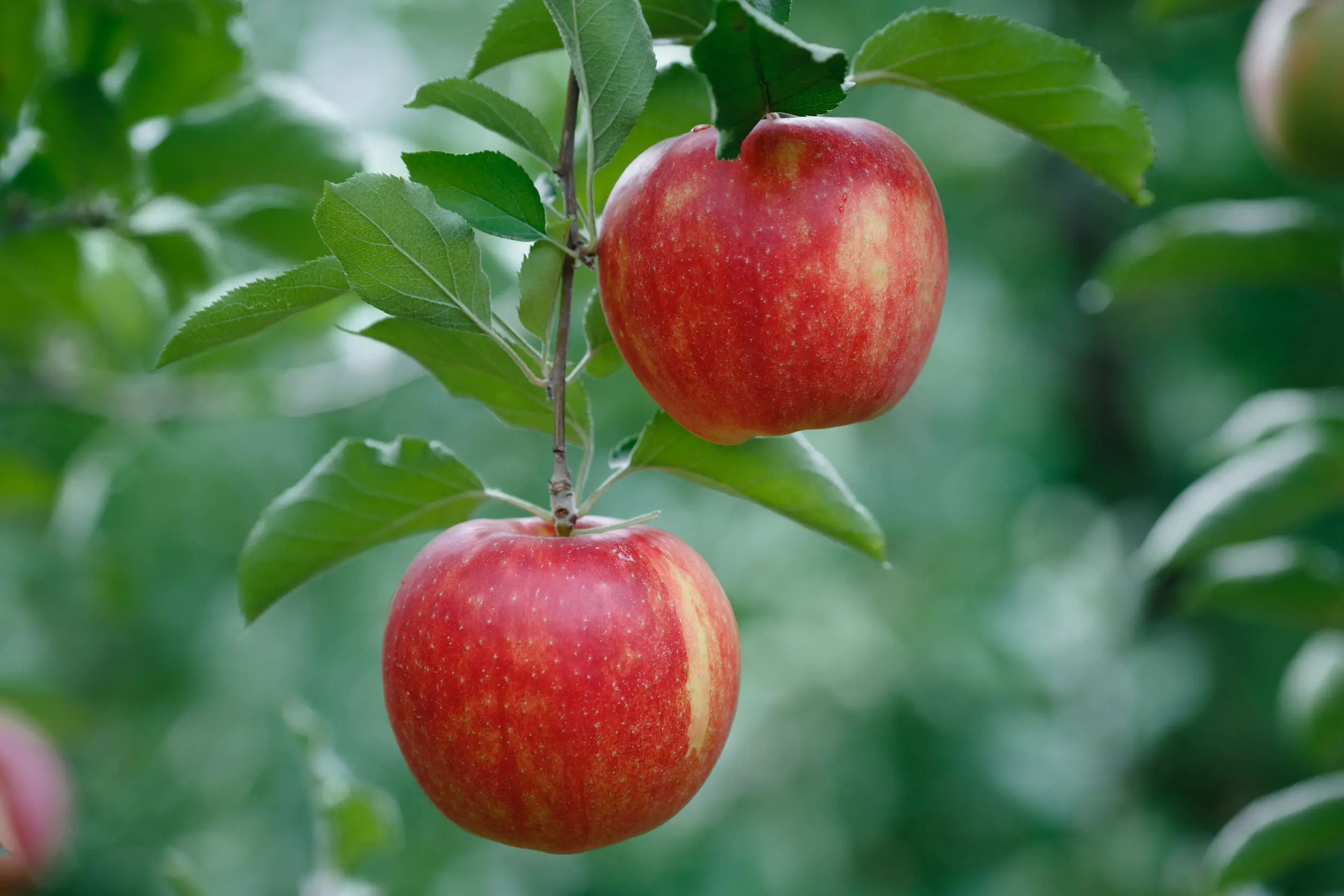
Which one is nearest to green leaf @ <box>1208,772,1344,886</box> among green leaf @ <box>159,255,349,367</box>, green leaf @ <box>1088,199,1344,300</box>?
green leaf @ <box>1088,199,1344,300</box>

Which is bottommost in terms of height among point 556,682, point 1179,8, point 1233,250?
point 556,682

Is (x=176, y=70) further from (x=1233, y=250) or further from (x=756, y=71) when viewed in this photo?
(x=1233, y=250)

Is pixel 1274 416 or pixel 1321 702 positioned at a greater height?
pixel 1274 416

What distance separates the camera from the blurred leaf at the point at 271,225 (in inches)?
29.3

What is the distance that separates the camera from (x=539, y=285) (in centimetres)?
41

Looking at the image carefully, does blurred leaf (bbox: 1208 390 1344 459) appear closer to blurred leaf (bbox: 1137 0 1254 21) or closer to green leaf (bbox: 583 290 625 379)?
blurred leaf (bbox: 1137 0 1254 21)

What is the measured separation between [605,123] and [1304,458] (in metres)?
0.71

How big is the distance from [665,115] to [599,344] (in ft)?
0.34

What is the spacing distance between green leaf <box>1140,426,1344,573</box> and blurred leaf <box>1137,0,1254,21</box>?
1.13 feet

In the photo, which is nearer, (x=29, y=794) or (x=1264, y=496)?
(x=1264, y=496)

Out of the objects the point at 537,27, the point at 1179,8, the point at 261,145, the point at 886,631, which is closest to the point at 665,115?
the point at 537,27

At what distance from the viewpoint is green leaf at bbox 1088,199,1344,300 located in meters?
0.96

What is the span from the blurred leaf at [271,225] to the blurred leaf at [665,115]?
0.99 ft

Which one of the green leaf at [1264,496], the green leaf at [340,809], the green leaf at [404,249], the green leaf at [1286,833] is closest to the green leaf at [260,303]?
the green leaf at [404,249]
